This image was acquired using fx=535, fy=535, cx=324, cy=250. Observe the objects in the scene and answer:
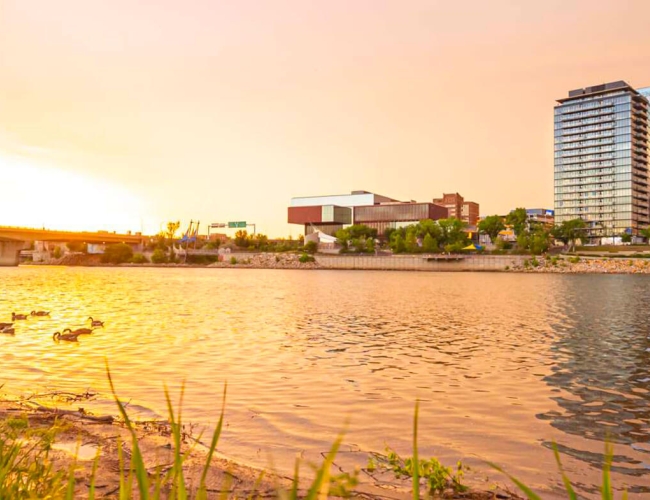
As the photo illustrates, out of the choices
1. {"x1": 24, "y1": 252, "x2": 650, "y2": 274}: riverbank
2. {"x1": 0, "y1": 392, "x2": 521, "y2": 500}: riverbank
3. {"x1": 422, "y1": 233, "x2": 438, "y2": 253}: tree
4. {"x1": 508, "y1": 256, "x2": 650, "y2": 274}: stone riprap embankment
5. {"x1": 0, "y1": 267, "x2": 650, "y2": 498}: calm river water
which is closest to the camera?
{"x1": 0, "y1": 392, "x2": 521, "y2": 500}: riverbank

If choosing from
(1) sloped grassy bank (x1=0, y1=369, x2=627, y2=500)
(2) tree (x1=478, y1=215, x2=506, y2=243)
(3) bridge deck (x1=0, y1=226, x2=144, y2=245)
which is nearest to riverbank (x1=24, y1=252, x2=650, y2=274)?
(2) tree (x1=478, y1=215, x2=506, y2=243)

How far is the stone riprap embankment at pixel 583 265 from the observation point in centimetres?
14525

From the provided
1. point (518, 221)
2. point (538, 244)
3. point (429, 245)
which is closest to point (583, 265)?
point (538, 244)

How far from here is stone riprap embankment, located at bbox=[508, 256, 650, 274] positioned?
14525 cm

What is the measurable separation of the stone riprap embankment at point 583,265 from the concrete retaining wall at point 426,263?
17.3 ft

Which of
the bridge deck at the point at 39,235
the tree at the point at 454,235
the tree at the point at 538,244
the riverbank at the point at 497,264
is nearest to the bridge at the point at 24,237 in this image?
the bridge deck at the point at 39,235

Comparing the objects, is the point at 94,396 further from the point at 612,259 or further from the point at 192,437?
the point at 612,259

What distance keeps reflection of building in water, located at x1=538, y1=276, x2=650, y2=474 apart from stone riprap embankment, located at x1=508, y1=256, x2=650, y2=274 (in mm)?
129502

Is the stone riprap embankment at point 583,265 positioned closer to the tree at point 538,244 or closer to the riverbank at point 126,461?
the tree at point 538,244

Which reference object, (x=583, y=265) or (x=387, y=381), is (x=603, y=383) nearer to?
(x=387, y=381)

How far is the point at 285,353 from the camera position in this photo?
20.1 m

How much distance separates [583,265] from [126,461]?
16360 centimetres

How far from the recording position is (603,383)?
15180 mm

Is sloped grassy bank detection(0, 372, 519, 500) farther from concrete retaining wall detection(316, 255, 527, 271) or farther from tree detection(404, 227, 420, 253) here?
tree detection(404, 227, 420, 253)
